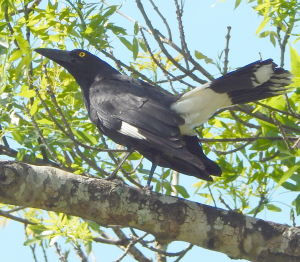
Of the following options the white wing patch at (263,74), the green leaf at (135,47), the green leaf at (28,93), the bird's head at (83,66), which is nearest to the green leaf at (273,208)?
the white wing patch at (263,74)

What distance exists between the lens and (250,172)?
4.64 metres

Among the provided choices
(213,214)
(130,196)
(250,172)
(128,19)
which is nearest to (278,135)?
(250,172)

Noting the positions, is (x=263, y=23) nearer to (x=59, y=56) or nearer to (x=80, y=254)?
(x=59, y=56)

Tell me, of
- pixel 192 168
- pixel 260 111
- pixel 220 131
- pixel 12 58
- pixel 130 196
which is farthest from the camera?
pixel 220 131

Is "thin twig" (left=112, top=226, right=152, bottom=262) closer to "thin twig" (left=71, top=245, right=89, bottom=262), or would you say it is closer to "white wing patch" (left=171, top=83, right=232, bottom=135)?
"thin twig" (left=71, top=245, right=89, bottom=262)

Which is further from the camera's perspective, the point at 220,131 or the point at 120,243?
the point at 120,243

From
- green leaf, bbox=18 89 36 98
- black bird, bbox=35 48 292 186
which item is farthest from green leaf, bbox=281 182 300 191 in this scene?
green leaf, bbox=18 89 36 98

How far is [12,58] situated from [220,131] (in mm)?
2171

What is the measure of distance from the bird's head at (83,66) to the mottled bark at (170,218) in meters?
2.11

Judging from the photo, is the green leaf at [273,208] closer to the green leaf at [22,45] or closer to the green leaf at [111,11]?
the green leaf at [111,11]

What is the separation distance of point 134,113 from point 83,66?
44.3 inches

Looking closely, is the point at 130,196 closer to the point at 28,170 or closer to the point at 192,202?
the point at 192,202

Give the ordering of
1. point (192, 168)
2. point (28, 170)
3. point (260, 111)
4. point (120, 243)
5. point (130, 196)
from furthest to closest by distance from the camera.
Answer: point (120, 243), point (192, 168), point (260, 111), point (130, 196), point (28, 170)

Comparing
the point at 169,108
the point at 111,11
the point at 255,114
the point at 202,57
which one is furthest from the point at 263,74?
the point at 111,11
